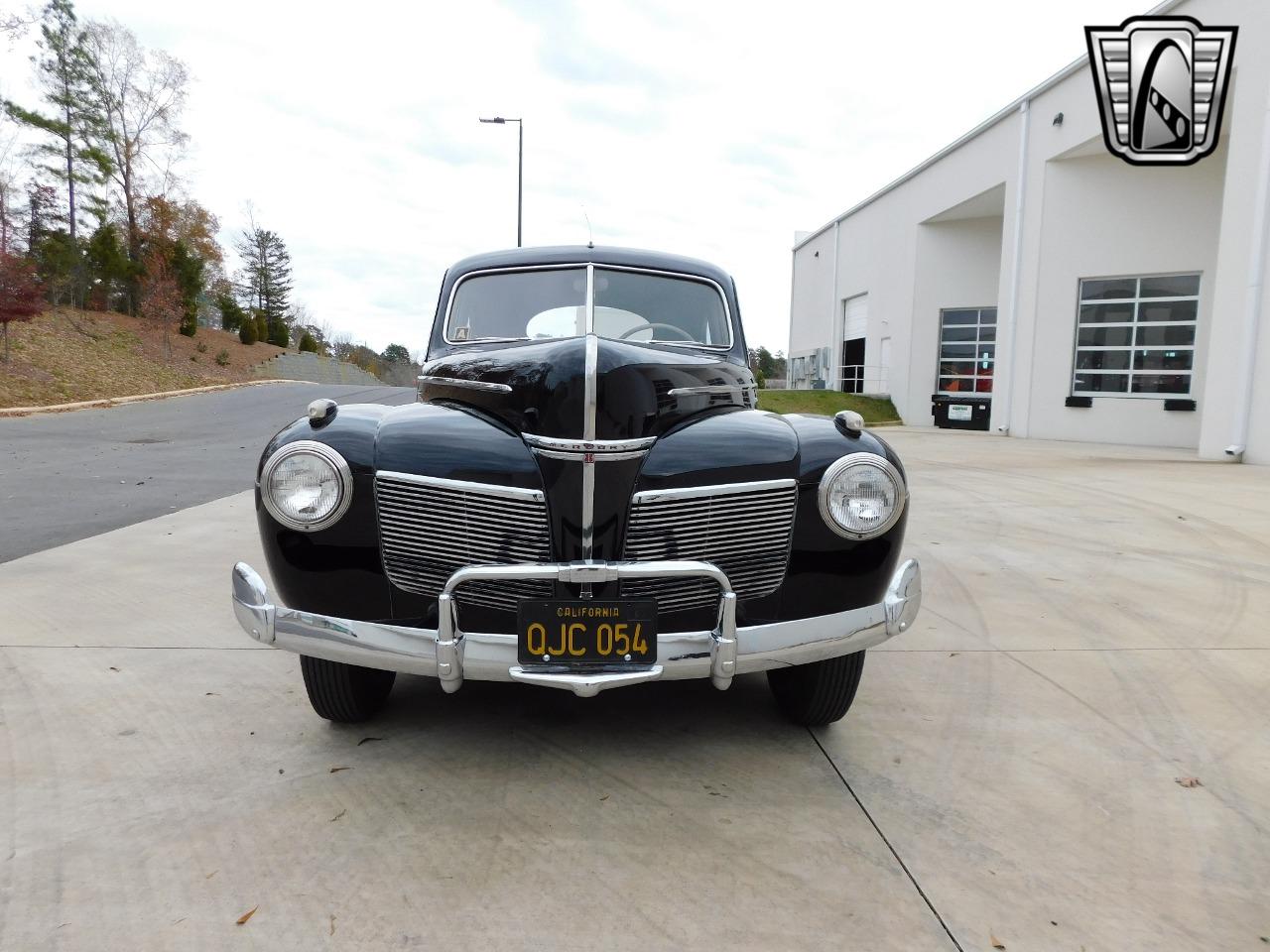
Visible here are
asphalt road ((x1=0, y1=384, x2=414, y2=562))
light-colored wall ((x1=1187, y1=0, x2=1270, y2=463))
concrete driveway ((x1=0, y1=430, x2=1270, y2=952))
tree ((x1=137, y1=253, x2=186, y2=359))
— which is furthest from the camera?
tree ((x1=137, y1=253, x2=186, y2=359))

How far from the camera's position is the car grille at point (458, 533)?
89.5 inches

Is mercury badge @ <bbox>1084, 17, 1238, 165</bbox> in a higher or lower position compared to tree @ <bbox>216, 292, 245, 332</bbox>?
higher

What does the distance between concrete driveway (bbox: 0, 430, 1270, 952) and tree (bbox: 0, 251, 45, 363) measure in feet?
60.8

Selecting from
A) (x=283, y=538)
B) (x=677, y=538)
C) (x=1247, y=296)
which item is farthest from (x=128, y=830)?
(x=1247, y=296)

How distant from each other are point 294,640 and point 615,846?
1063 mm

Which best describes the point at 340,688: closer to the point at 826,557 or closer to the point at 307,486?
the point at 307,486

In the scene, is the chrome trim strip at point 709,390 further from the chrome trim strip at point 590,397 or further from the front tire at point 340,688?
the front tire at point 340,688

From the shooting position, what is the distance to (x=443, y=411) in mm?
2607

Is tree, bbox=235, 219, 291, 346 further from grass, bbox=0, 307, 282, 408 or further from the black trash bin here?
the black trash bin

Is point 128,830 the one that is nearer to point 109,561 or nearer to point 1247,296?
point 109,561

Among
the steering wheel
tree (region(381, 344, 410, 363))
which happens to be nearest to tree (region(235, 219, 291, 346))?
tree (region(381, 344, 410, 363))

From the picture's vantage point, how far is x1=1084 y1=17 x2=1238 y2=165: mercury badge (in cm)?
1221

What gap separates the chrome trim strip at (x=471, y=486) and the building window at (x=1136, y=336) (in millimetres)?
17820

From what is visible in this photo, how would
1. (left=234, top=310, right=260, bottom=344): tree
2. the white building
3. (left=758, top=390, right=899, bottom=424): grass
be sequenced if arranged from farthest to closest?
(left=234, top=310, right=260, bottom=344): tree < (left=758, top=390, right=899, bottom=424): grass < the white building
